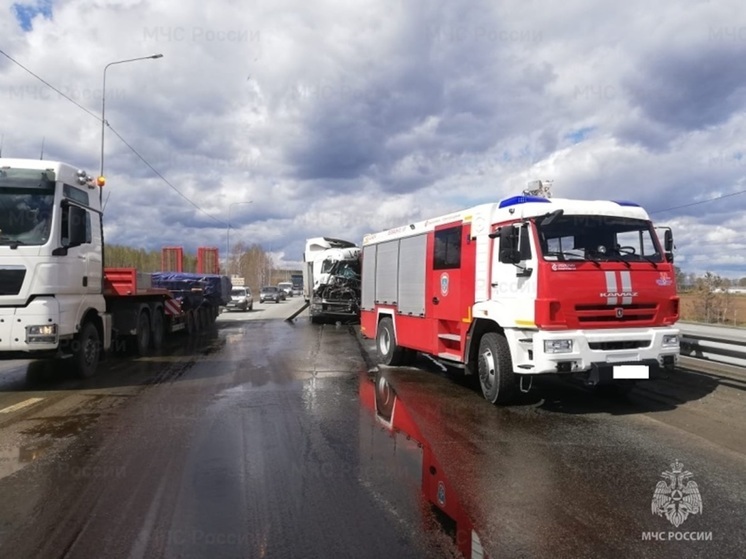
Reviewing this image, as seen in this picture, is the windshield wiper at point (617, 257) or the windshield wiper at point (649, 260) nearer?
the windshield wiper at point (617, 257)

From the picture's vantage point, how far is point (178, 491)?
4.56 metres

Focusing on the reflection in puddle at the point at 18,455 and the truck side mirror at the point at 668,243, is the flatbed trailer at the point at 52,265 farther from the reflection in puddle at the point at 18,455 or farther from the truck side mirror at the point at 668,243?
the truck side mirror at the point at 668,243

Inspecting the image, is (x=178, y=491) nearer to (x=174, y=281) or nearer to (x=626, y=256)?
(x=626, y=256)

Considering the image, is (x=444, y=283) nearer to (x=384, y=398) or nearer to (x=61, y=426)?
(x=384, y=398)

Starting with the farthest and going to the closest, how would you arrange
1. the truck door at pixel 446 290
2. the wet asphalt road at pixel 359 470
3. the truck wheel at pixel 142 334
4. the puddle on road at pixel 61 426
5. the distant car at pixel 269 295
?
the distant car at pixel 269 295
the truck wheel at pixel 142 334
the truck door at pixel 446 290
the puddle on road at pixel 61 426
the wet asphalt road at pixel 359 470

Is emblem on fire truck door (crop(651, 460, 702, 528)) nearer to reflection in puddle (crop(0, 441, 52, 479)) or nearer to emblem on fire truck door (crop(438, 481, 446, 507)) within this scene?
emblem on fire truck door (crop(438, 481, 446, 507))

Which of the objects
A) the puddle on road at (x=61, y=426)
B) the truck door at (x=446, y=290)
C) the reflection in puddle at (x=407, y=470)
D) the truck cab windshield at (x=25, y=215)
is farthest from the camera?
the truck door at (x=446, y=290)

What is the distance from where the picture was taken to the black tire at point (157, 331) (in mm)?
14680

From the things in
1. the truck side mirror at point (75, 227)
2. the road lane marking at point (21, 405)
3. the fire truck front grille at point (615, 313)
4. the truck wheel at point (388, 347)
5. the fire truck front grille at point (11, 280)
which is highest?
the truck side mirror at point (75, 227)

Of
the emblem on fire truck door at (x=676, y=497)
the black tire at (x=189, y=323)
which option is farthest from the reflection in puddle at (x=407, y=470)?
the black tire at (x=189, y=323)

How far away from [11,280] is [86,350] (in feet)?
6.86

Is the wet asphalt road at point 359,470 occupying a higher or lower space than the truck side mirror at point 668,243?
lower

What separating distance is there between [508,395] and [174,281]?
47.6 ft

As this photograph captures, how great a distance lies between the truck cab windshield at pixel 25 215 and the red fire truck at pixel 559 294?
6396mm
